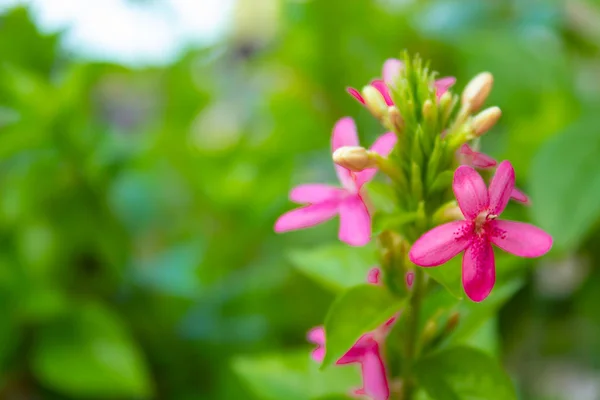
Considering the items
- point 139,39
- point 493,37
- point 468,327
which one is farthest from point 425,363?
point 139,39

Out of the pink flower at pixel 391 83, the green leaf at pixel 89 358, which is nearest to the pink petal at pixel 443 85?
the pink flower at pixel 391 83

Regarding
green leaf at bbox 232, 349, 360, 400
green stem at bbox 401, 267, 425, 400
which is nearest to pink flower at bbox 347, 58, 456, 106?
green stem at bbox 401, 267, 425, 400

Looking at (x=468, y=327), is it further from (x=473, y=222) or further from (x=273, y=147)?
(x=273, y=147)

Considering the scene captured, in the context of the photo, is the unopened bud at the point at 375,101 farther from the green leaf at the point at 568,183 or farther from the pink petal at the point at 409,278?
the green leaf at the point at 568,183

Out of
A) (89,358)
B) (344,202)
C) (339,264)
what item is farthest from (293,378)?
(89,358)

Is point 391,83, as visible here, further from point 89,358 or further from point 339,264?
point 89,358

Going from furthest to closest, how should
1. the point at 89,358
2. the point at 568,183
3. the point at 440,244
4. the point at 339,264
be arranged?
the point at 89,358 < the point at 568,183 < the point at 339,264 < the point at 440,244
